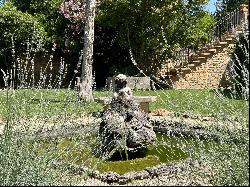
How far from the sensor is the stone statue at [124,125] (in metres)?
6.23

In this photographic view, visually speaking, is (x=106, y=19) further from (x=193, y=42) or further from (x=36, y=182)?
(x=36, y=182)

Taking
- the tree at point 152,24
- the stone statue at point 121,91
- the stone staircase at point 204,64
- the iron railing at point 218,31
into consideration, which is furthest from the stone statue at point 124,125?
the iron railing at point 218,31

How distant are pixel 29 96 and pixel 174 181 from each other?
1.58m

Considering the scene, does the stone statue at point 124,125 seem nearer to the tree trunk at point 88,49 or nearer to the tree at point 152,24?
the tree trunk at point 88,49

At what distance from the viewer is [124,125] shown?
6348 mm

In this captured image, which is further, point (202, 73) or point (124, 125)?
point (202, 73)

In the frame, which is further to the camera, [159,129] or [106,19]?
[106,19]

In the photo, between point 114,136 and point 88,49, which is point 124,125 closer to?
point 114,136

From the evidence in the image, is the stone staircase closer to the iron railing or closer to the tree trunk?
the iron railing

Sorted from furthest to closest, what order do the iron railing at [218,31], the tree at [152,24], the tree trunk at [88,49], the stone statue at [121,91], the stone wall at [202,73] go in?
the iron railing at [218,31], the stone wall at [202,73], the tree at [152,24], the tree trunk at [88,49], the stone statue at [121,91]

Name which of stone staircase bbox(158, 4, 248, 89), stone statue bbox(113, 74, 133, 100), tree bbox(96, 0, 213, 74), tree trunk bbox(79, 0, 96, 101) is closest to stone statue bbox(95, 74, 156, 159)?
stone statue bbox(113, 74, 133, 100)

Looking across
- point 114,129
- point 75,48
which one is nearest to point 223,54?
point 75,48

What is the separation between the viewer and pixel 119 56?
21531 millimetres

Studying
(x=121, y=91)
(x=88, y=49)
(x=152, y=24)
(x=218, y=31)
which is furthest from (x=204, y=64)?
(x=121, y=91)
